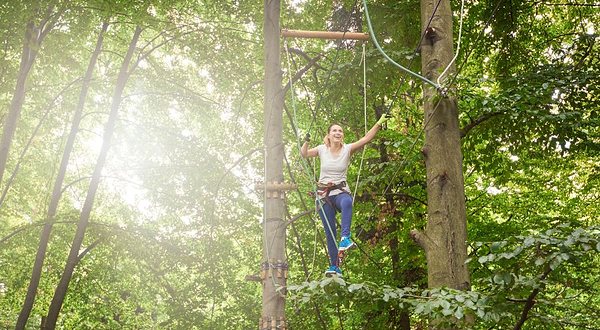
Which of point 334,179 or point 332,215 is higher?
point 334,179

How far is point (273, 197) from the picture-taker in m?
6.89

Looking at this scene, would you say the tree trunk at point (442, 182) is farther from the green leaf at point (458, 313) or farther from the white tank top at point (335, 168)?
the green leaf at point (458, 313)

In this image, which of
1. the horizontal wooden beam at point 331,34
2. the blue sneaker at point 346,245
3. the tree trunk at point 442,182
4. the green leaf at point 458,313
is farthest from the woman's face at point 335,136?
the green leaf at point 458,313

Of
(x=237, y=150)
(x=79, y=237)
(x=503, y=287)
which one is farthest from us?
(x=237, y=150)

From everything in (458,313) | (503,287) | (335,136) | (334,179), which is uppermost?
(335,136)

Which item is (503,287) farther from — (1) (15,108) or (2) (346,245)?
(1) (15,108)

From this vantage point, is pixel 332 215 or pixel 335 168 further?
pixel 332 215

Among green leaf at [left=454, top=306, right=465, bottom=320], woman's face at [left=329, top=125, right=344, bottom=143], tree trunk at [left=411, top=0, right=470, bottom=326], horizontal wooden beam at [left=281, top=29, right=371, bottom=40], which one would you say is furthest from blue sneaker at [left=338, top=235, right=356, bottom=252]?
horizontal wooden beam at [left=281, top=29, right=371, bottom=40]

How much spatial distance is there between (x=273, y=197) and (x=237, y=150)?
796 centimetres

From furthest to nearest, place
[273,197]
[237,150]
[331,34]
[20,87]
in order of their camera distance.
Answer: [237,150]
[20,87]
[331,34]
[273,197]

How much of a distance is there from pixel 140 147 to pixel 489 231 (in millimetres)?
9705

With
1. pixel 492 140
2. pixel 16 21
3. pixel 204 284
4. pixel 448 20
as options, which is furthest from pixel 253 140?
pixel 448 20

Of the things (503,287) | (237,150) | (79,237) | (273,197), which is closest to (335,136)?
(273,197)

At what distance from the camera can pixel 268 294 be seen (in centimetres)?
652
